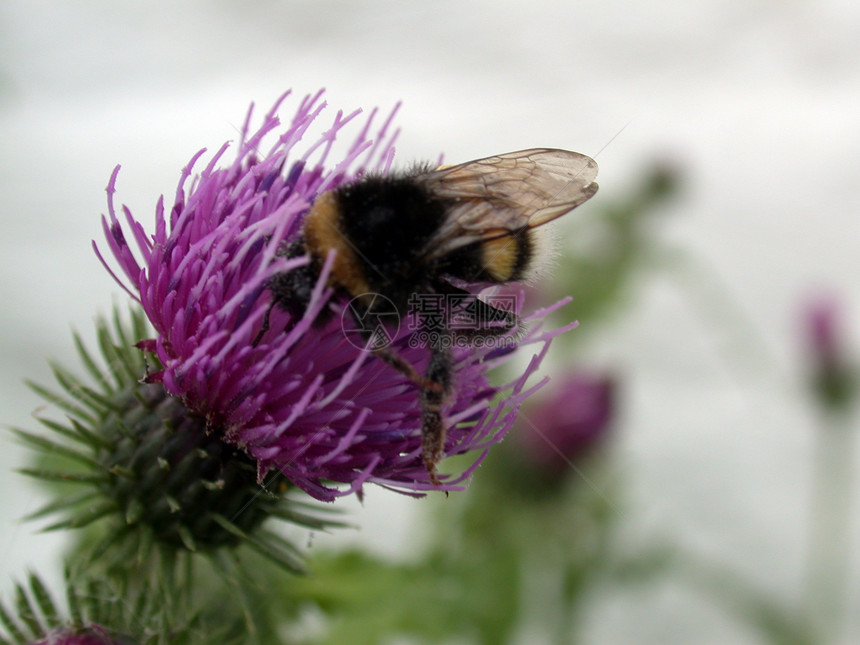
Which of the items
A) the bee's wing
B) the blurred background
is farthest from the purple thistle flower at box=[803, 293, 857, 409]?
the bee's wing

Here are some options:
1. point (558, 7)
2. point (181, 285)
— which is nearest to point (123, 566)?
point (181, 285)

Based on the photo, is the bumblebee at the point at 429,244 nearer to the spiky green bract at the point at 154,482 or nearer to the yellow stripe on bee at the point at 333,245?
the yellow stripe on bee at the point at 333,245

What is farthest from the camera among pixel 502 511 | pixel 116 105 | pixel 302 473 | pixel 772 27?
pixel 772 27

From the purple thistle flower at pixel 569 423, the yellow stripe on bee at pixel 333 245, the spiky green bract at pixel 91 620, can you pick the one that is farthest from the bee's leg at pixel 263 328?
the purple thistle flower at pixel 569 423

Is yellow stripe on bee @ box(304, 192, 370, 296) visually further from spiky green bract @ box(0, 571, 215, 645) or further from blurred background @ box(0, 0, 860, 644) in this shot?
blurred background @ box(0, 0, 860, 644)

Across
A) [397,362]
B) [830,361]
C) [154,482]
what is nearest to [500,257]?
[397,362]

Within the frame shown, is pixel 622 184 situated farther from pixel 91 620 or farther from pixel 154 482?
pixel 91 620

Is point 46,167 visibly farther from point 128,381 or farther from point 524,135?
point 128,381
